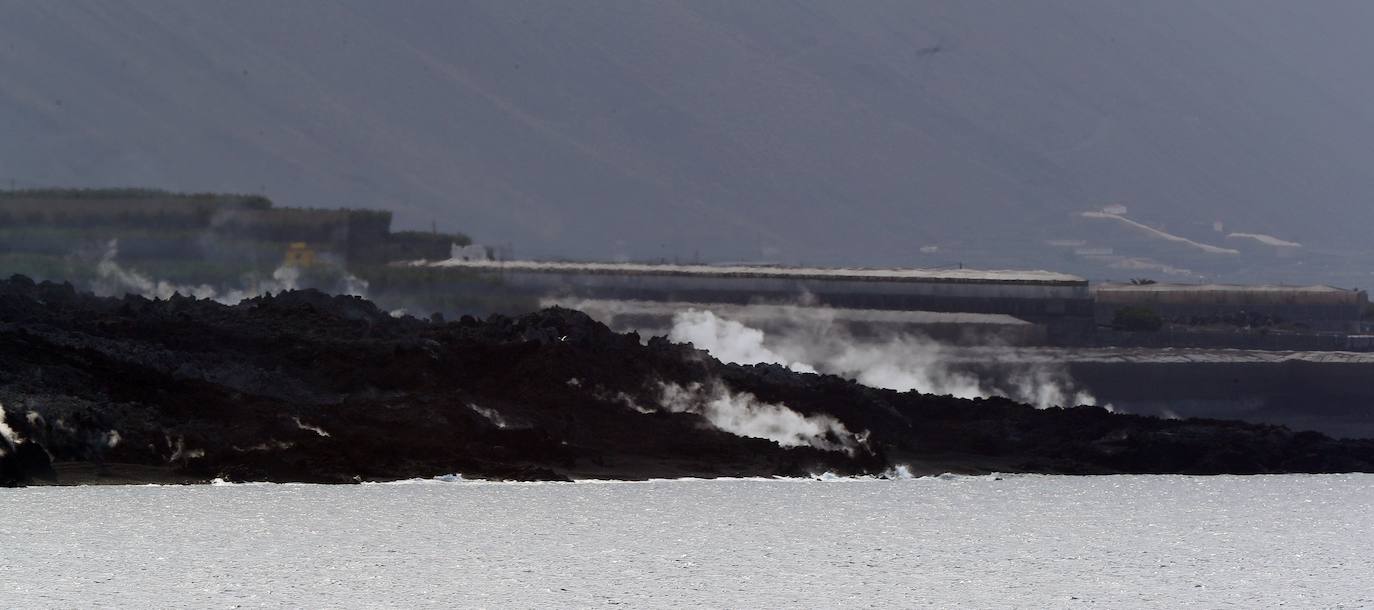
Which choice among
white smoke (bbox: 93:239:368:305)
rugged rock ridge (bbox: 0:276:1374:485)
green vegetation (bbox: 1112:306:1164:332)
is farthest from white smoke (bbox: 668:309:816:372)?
green vegetation (bbox: 1112:306:1164:332)

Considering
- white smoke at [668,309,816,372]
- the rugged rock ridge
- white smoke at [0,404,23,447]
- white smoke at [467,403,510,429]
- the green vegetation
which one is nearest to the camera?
white smoke at [0,404,23,447]

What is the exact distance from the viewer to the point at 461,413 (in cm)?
6881

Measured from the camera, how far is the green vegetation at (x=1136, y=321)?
3939 inches

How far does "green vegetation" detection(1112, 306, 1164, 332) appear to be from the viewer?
10006 centimetres

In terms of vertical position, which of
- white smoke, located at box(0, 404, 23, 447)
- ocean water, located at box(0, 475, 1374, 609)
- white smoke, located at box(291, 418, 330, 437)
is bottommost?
ocean water, located at box(0, 475, 1374, 609)

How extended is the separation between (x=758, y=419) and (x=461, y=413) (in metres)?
8.36

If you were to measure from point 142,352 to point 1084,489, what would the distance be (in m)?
27.1

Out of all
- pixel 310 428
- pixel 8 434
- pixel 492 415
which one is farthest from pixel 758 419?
pixel 8 434

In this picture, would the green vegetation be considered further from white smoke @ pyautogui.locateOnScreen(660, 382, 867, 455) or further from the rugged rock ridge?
white smoke @ pyautogui.locateOnScreen(660, 382, 867, 455)

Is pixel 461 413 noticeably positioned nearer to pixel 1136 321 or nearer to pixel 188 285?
pixel 188 285

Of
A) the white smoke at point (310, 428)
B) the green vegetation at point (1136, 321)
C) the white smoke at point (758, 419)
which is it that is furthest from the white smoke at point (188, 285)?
the green vegetation at point (1136, 321)

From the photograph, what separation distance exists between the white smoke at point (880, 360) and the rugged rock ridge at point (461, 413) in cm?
1126

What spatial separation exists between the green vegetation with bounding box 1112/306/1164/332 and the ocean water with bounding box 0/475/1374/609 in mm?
23327

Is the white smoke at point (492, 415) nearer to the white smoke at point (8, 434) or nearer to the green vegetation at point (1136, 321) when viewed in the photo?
the white smoke at point (8, 434)
